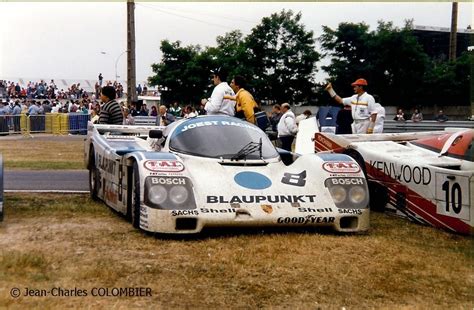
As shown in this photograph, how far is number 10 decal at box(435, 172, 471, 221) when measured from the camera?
767 centimetres

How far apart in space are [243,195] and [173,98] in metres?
33.8

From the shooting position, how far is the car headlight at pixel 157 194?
7.02 meters

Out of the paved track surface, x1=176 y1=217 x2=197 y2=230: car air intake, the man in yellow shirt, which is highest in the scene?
the man in yellow shirt

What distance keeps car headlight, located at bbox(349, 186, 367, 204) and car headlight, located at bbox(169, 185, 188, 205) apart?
166cm

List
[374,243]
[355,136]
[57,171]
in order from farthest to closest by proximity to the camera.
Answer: [57,171] → [355,136] → [374,243]

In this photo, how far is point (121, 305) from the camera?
480 cm

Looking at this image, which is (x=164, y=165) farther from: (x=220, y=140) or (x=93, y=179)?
(x=93, y=179)

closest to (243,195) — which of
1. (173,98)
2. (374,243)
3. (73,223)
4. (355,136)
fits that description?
(374,243)

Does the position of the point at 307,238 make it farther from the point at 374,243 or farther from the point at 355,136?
the point at 355,136

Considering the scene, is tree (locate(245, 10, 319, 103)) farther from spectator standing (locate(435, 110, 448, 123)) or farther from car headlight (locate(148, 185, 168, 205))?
car headlight (locate(148, 185, 168, 205))

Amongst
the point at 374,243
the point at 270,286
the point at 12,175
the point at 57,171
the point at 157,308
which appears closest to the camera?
the point at 157,308

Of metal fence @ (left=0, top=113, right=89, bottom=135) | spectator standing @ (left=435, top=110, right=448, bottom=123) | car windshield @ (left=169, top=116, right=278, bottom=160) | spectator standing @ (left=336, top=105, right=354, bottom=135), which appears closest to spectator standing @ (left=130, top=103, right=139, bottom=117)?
metal fence @ (left=0, top=113, right=89, bottom=135)

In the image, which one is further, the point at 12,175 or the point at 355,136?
the point at 12,175

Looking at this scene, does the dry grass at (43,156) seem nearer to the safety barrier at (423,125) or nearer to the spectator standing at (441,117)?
the safety barrier at (423,125)
